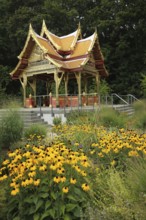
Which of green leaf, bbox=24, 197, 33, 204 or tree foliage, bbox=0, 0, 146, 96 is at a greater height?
tree foliage, bbox=0, 0, 146, 96

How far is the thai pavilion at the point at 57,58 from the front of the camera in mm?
20727

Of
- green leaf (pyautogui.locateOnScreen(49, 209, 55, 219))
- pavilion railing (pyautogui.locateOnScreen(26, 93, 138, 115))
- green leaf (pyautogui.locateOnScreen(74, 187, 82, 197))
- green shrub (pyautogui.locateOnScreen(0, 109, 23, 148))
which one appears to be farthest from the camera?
pavilion railing (pyautogui.locateOnScreen(26, 93, 138, 115))

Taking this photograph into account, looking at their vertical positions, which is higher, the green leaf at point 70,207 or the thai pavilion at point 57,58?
the thai pavilion at point 57,58

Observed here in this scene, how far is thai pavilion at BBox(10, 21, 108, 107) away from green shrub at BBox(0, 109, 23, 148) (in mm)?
10530

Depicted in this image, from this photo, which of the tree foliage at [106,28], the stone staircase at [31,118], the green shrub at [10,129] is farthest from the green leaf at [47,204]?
the tree foliage at [106,28]

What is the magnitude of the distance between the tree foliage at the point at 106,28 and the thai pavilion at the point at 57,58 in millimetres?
14180

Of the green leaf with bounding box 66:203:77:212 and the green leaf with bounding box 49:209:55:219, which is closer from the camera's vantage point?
the green leaf with bounding box 49:209:55:219

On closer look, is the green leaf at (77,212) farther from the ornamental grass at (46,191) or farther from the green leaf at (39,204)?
the green leaf at (39,204)

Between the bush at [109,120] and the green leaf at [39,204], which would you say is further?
the bush at [109,120]

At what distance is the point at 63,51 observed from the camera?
22.7m

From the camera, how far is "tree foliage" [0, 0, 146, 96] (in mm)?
37531

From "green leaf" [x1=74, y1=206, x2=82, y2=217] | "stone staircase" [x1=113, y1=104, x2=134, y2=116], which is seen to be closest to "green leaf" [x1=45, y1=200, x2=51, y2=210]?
"green leaf" [x1=74, y1=206, x2=82, y2=217]

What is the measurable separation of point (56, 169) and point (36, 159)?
0.33 metres

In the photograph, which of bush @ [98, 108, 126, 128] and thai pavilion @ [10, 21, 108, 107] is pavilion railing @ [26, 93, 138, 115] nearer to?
thai pavilion @ [10, 21, 108, 107]
